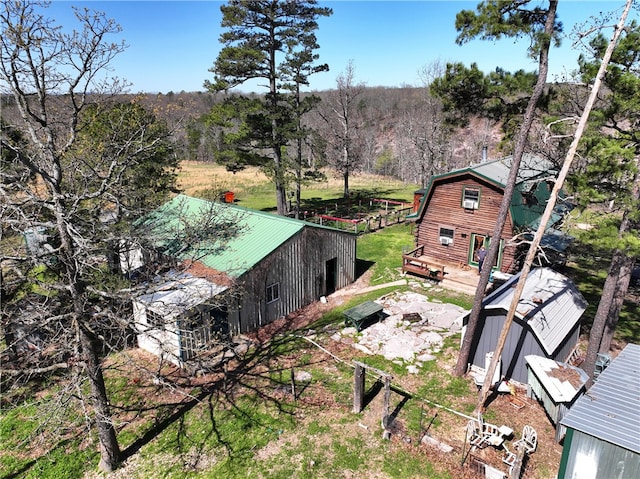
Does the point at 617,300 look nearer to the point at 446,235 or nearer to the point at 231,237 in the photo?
the point at 446,235

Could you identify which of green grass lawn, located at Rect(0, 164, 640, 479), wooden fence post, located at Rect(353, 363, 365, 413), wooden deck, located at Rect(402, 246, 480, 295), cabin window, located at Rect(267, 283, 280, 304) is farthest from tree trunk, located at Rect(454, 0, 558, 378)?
cabin window, located at Rect(267, 283, 280, 304)

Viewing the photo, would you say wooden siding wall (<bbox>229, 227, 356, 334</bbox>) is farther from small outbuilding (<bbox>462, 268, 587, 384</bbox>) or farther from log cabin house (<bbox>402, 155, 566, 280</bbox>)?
small outbuilding (<bbox>462, 268, 587, 384</bbox>)

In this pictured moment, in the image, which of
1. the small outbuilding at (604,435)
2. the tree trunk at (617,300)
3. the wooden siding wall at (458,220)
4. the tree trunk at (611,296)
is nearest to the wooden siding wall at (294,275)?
the wooden siding wall at (458,220)

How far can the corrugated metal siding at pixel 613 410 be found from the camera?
7.42m

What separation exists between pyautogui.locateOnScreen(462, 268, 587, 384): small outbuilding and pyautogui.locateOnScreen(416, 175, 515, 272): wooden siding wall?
7552 mm

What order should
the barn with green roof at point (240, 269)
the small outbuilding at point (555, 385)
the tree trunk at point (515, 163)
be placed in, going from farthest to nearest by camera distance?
the barn with green roof at point (240, 269) < the small outbuilding at point (555, 385) < the tree trunk at point (515, 163)

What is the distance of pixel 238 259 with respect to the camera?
16797mm

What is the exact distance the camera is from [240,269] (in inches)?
628

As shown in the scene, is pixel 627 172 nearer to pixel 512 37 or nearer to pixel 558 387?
pixel 512 37

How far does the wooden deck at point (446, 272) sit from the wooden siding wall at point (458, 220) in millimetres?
642

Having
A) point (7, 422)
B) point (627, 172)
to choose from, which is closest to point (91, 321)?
point (7, 422)

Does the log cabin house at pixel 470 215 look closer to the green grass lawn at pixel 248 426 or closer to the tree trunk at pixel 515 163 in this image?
the green grass lawn at pixel 248 426

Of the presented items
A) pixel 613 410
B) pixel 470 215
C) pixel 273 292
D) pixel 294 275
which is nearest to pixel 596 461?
pixel 613 410

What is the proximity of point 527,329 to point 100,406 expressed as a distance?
12451 mm
